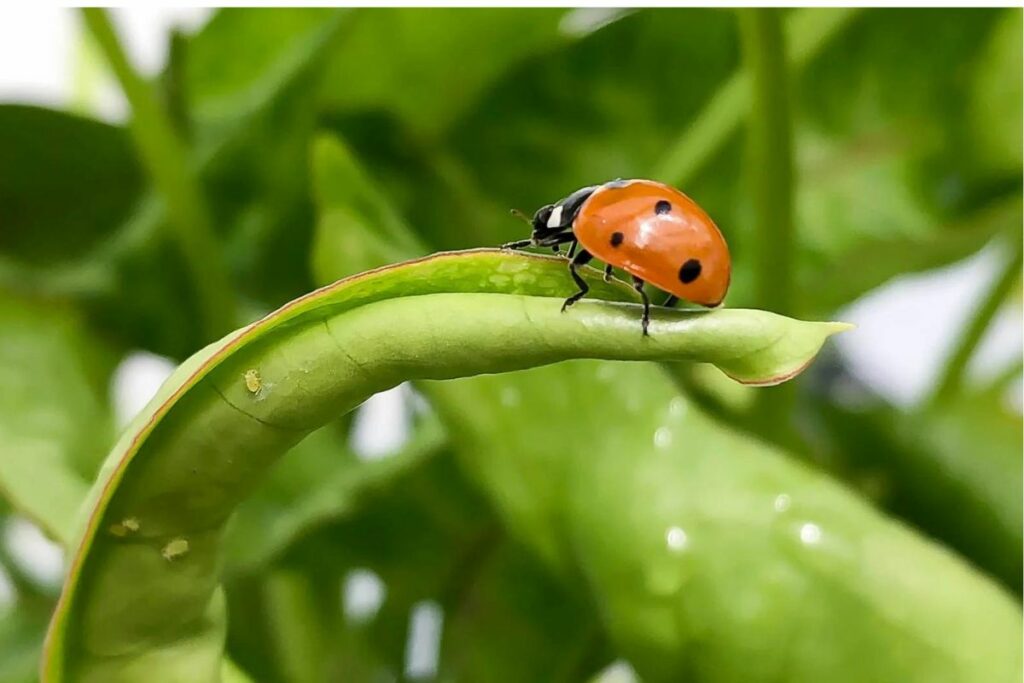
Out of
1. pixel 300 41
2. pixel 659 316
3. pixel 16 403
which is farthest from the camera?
pixel 300 41

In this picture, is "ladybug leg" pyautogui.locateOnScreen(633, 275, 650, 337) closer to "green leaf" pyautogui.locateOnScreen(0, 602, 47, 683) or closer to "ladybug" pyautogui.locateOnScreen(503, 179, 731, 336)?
"ladybug" pyautogui.locateOnScreen(503, 179, 731, 336)

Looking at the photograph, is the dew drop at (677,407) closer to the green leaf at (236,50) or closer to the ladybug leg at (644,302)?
the ladybug leg at (644,302)

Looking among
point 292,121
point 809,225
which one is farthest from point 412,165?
point 809,225

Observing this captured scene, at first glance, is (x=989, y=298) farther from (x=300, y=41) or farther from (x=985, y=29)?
(x=300, y=41)

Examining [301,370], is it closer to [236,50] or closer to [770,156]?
[770,156]

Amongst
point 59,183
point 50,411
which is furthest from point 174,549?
point 59,183

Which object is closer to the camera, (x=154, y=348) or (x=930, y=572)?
(x=930, y=572)

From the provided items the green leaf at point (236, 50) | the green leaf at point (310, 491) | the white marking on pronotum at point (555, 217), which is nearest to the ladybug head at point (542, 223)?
the white marking on pronotum at point (555, 217)
